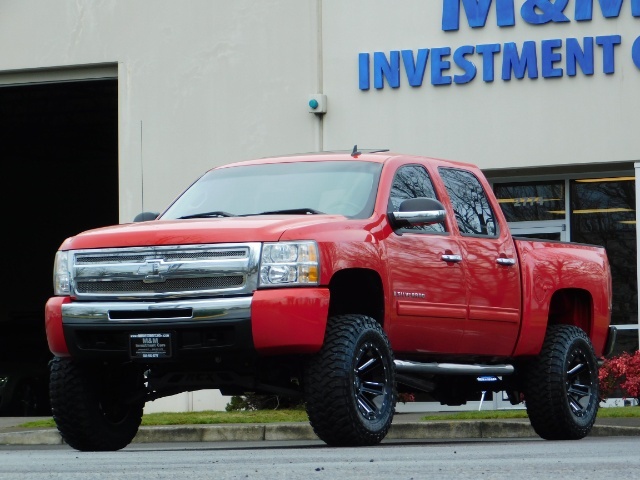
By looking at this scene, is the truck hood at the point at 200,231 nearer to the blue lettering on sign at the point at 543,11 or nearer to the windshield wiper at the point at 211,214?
the windshield wiper at the point at 211,214

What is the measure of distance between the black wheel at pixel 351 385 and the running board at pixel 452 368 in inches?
18.1

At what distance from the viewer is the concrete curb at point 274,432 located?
1518cm

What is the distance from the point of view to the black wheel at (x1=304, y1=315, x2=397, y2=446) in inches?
375

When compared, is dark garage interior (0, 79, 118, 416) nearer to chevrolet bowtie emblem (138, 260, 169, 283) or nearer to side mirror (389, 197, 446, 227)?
side mirror (389, 197, 446, 227)

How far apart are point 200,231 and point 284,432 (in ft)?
20.2

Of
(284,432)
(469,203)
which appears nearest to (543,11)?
(284,432)

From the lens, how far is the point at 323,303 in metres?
9.55

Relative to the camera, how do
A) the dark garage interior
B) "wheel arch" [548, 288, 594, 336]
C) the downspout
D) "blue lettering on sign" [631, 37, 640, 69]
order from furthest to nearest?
the dark garage interior
the downspout
"blue lettering on sign" [631, 37, 640, 69]
"wheel arch" [548, 288, 594, 336]

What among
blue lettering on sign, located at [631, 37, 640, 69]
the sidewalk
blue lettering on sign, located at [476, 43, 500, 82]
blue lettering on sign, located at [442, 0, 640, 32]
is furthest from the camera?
blue lettering on sign, located at [476, 43, 500, 82]

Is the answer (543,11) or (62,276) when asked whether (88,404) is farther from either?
(543,11)

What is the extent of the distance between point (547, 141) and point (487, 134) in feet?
2.67

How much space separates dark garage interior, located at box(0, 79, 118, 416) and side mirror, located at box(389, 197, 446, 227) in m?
16.9

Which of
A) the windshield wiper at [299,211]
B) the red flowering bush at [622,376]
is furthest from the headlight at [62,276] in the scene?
the red flowering bush at [622,376]

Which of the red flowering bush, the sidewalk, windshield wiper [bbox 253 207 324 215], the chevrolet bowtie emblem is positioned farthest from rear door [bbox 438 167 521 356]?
the red flowering bush
